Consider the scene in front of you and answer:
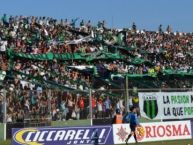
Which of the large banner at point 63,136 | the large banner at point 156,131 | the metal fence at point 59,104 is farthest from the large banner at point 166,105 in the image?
the large banner at point 63,136

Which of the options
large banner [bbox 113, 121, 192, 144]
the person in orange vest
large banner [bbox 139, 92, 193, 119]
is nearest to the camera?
large banner [bbox 113, 121, 192, 144]

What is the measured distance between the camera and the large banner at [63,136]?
23281 millimetres

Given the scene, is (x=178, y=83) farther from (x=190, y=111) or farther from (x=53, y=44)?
(x=53, y=44)

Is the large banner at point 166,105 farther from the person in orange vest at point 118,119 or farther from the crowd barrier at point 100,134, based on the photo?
the person in orange vest at point 118,119

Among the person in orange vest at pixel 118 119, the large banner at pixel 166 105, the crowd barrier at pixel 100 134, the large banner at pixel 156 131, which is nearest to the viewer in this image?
the crowd barrier at pixel 100 134

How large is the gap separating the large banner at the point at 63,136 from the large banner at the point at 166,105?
4.79 m

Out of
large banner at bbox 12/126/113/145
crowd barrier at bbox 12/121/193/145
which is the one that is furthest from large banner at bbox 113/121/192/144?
large banner at bbox 12/126/113/145

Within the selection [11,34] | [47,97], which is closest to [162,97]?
[47,97]

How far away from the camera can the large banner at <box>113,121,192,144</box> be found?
27.0 metres

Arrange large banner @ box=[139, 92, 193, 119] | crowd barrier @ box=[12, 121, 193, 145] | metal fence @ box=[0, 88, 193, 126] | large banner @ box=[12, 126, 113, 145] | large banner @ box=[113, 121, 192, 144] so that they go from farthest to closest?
large banner @ box=[139, 92, 193, 119]
metal fence @ box=[0, 88, 193, 126]
large banner @ box=[113, 121, 192, 144]
crowd barrier @ box=[12, 121, 193, 145]
large banner @ box=[12, 126, 113, 145]

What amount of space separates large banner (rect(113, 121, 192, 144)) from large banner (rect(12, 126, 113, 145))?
29.4 inches

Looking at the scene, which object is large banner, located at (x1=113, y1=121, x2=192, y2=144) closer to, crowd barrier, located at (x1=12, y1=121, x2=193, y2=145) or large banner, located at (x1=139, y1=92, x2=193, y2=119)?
crowd barrier, located at (x1=12, y1=121, x2=193, y2=145)

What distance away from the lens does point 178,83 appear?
39.2 meters

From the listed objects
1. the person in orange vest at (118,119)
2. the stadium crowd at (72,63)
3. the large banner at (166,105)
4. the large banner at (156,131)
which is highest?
the stadium crowd at (72,63)
